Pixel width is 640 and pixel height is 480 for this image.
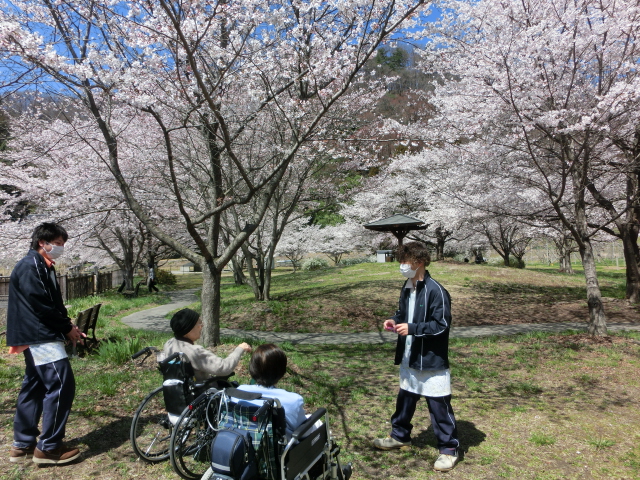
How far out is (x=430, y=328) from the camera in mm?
3092

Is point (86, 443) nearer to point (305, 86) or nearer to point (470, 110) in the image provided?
point (305, 86)

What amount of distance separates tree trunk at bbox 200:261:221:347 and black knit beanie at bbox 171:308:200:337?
2729 mm

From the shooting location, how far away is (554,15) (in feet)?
24.5

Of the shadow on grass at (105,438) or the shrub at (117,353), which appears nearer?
the shadow on grass at (105,438)

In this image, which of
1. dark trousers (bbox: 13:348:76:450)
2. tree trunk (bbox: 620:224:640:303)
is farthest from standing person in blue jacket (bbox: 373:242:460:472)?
tree trunk (bbox: 620:224:640:303)

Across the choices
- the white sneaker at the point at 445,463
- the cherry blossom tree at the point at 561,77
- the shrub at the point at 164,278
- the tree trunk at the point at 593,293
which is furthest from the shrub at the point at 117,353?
the shrub at the point at 164,278

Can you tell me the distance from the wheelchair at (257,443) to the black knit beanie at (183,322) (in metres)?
0.77

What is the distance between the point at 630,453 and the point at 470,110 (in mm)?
7482

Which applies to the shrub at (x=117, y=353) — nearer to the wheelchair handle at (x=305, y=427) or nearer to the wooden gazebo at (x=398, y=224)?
the wheelchair handle at (x=305, y=427)

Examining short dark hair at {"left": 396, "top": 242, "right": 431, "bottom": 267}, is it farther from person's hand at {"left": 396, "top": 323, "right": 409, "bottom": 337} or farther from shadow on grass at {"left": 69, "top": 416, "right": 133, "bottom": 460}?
shadow on grass at {"left": 69, "top": 416, "right": 133, "bottom": 460}

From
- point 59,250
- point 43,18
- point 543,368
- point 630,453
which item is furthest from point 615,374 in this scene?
point 43,18

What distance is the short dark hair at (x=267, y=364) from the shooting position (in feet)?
8.16

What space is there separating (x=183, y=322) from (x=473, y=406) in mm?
3092

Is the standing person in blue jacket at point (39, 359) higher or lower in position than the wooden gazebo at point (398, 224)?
lower
